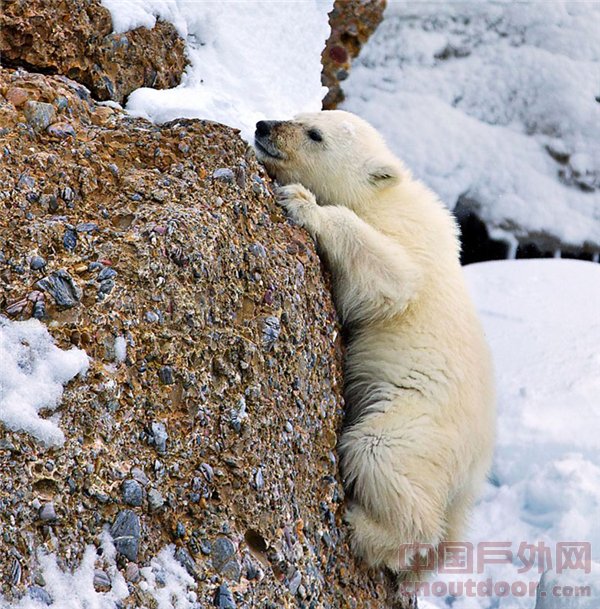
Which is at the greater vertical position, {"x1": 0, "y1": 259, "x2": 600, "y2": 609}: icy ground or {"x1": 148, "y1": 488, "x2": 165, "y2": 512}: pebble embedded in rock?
{"x1": 148, "y1": 488, "x2": 165, "y2": 512}: pebble embedded in rock

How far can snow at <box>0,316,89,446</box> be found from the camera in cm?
250

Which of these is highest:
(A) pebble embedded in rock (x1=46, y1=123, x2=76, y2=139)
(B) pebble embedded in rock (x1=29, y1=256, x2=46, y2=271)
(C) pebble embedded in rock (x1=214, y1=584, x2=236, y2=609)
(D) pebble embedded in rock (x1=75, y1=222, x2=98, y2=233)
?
(A) pebble embedded in rock (x1=46, y1=123, x2=76, y2=139)

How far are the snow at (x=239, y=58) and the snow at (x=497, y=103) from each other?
170 inches

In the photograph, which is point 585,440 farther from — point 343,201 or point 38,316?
point 38,316

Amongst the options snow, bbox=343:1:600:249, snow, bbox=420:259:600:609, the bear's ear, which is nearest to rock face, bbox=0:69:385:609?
the bear's ear

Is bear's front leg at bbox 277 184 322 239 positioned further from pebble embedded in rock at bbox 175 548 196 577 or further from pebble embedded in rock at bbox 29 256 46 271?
pebble embedded in rock at bbox 175 548 196 577

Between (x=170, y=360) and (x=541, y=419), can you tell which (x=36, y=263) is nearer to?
(x=170, y=360)

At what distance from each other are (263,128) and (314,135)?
0.35 m

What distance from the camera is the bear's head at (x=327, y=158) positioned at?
171 inches

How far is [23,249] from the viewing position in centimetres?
283

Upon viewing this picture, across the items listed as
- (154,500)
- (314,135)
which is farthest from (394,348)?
(154,500)

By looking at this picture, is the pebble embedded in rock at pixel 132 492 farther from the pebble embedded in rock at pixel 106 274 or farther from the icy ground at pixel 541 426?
the icy ground at pixel 541 426

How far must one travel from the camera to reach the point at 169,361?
2957 millimetres

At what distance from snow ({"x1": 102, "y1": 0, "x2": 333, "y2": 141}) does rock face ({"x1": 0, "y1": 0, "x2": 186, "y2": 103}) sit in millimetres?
87
